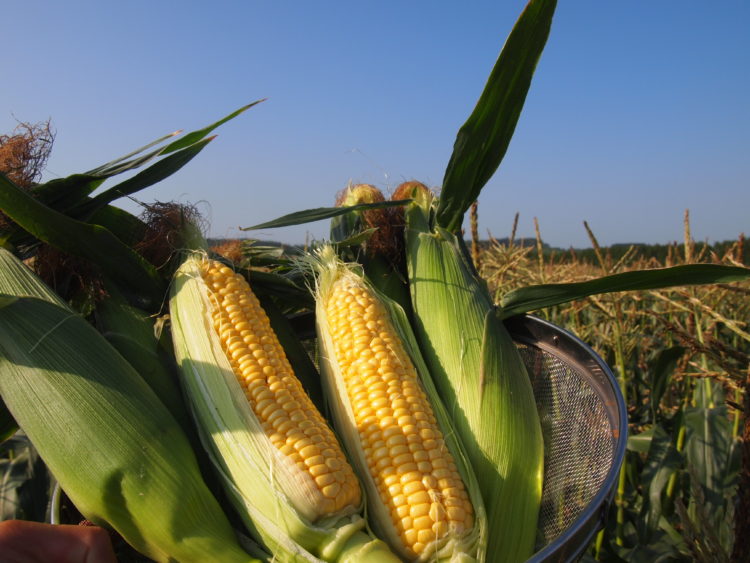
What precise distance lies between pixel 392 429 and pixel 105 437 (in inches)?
30.5

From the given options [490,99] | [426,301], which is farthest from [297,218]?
[490,99]

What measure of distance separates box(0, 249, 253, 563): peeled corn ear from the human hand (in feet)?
0.20

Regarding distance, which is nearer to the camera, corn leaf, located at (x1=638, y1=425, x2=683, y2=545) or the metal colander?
the metal colander

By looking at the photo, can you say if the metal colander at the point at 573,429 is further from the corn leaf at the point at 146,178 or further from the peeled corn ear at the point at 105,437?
the corn leaf at the point at 146,178

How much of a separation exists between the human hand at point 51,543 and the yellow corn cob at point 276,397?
1.55 ft

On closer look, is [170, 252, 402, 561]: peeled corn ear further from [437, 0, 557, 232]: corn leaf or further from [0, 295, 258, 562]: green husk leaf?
[437, 0, 557, 232]: corn leaf

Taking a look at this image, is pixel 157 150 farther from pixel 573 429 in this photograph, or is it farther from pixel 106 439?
pixel 573 429

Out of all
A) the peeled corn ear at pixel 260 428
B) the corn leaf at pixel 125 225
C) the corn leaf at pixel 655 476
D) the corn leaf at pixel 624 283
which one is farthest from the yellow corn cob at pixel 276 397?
the corn leaf at pixel 655 476

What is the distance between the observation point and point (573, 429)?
173 centimetres

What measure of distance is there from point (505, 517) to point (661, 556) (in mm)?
1775

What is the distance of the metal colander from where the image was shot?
1.18 metres

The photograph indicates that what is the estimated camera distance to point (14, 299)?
4.75 ft

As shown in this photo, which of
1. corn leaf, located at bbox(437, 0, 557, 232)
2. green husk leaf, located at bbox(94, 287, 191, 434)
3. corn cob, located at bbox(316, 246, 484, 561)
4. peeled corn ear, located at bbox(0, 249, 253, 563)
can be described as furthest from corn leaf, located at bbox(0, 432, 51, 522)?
corn leaf, located at bbox(437, 0, 557, 232)

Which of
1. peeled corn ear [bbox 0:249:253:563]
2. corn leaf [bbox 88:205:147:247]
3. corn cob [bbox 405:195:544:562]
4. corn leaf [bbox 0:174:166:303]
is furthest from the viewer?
corn leaf [bbox 88:205:147:247]
